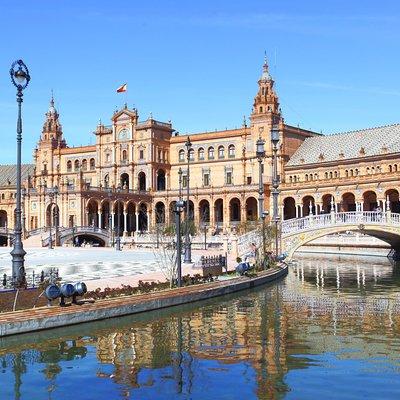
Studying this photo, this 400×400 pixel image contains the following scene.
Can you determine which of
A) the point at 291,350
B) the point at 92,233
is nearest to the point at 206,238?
the point at 92,233

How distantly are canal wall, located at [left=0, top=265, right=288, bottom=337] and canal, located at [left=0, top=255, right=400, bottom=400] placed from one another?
1.03ft

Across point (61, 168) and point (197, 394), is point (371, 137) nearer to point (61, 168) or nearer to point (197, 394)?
point (61, 168)

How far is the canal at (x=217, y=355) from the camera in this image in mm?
15375

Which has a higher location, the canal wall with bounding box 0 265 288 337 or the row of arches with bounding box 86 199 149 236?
the row of arches with bounding box 86 199 149 236

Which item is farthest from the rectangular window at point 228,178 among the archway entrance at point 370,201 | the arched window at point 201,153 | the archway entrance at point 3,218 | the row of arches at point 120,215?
the archway entrance at point 3,218

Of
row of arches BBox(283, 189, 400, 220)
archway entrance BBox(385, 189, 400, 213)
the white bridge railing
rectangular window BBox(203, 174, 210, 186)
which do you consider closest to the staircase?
rectangular window BBox(203, 174, 210, 186)

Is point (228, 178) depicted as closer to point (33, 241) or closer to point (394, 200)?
point (394, 200)

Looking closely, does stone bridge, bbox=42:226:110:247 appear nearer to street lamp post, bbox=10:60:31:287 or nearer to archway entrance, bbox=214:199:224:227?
archway entrance, bbox=214:199:224:227

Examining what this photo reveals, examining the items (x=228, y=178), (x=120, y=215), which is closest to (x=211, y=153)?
(x=228, y=178)

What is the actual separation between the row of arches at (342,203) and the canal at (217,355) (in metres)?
59.9

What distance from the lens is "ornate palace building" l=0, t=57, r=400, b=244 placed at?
93000 millimetres

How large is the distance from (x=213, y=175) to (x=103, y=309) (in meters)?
89.5

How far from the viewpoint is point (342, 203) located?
91312 millimetres

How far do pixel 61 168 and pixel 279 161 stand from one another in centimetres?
4500
